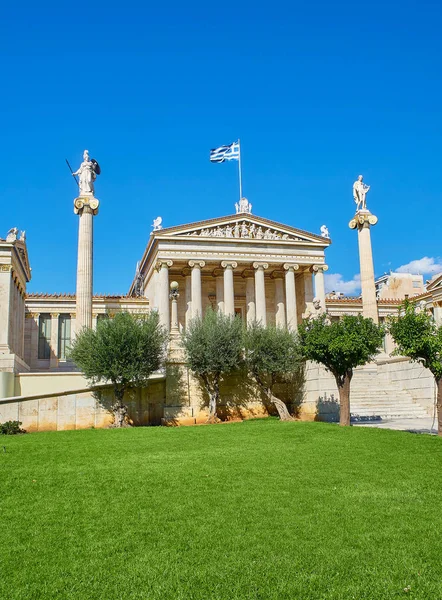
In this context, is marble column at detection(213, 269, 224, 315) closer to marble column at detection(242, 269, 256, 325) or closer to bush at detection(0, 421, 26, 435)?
marble column at detection(242, 269, 256, 325)

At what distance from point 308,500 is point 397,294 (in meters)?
69.6

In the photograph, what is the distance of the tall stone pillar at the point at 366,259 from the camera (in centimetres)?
3984

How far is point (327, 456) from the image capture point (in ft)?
44.0

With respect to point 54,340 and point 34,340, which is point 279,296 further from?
point 34,340

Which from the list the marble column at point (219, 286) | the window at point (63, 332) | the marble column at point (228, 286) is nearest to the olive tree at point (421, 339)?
the marble column at point (228, 286)

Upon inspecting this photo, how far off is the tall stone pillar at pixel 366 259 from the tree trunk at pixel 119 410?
844 inches

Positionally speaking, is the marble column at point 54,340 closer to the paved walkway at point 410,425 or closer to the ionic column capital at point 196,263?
the ionic column capital at point 196,263

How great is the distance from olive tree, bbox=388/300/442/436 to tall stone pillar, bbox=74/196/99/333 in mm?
20392

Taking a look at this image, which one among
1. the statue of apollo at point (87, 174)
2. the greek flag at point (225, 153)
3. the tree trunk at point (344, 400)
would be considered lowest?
the tree trunk at point (344, 400)

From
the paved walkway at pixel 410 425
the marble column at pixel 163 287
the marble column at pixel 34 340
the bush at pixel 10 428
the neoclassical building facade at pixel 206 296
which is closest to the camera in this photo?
the paved walkway at pixel 410 425

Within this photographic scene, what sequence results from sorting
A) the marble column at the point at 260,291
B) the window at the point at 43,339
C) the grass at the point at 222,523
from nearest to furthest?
the grass at the point at 222,523 < the marble column at the point at 260,291 < the window at the point at 43,339

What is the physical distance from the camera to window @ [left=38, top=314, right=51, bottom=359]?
47250 millimetres

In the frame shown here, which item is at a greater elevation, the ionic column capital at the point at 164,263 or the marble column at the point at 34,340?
the ionic column capital at the point at 164,263

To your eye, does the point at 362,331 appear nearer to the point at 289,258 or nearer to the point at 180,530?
the point at 180,530
